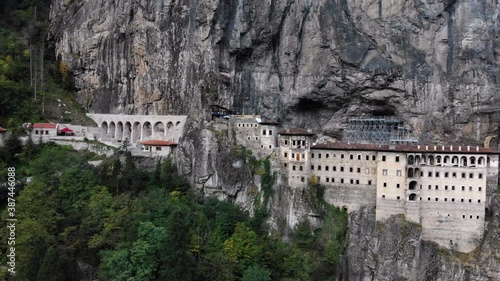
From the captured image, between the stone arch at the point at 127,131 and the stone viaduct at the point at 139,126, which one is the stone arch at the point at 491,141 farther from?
the stone arch at the point at 127,131

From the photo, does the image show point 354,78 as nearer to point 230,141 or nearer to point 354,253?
point 230,141

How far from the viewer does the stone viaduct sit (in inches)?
2436

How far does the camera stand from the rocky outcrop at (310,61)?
58.9 m

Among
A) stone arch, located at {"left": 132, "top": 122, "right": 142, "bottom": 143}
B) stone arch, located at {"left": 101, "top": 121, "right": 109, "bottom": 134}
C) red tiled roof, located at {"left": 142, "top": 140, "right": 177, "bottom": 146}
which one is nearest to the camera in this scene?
red tiled roof, located at {"left": 142, "top": 140, "right": 177, "bottom": 146}

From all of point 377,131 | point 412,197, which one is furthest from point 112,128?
point 412,197

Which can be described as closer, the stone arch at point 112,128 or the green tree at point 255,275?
the green tree at point 255,275

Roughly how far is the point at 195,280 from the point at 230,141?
17.3 metres

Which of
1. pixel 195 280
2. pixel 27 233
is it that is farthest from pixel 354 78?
pixel 27 233

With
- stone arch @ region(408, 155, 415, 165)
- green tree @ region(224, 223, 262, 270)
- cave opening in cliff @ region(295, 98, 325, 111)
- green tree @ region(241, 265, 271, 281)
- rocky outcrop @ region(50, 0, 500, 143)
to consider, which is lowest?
green tree @ region(241, 265, 271, 281)

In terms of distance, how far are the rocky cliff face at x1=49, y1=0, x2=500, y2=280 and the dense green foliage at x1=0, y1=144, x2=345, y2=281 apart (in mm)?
2780

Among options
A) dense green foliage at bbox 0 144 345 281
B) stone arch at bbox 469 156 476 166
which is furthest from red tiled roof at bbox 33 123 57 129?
stone arch at bbox 469 156 476 166

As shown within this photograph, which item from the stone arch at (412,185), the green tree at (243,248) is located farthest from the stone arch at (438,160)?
the green tree at (243,248)

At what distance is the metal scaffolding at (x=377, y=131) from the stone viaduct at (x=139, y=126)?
1807cm

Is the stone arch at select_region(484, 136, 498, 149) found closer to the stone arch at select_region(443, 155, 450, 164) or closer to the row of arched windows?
the row of arched windows
